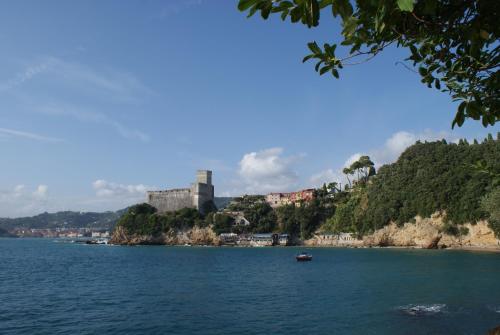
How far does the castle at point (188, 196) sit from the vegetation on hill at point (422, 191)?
164ft

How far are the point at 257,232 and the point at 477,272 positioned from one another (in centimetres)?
10698

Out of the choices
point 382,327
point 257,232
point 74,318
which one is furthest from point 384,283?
point 257,232

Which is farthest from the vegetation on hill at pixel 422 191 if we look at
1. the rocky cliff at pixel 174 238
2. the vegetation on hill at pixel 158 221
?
the vegetation on hill at pixel 158 221

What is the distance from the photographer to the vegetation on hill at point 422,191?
9662 cm

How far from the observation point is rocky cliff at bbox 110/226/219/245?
149m

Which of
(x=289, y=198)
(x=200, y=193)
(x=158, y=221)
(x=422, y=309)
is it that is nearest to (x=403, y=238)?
(x=289, y=198)

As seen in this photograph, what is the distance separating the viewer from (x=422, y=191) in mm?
108750

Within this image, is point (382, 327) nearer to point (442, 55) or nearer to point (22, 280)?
point (442, 55)

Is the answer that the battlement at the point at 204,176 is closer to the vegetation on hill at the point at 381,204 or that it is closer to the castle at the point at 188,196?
the castle at the point at 188,196

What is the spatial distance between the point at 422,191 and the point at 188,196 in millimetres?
88858

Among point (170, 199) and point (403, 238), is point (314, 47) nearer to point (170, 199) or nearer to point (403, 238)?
point (403, 238)

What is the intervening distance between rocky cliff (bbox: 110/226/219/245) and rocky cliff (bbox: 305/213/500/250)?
49927 millimetres

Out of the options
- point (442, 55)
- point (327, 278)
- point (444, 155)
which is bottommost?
point (327, 278)

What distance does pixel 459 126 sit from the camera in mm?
5004
